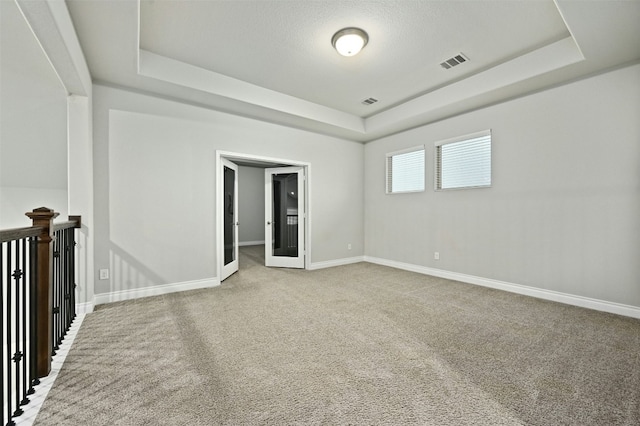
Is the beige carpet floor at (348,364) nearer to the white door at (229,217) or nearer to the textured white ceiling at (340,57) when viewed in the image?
the white door at (229,217)

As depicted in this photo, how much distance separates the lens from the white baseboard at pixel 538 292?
3145 millimetres

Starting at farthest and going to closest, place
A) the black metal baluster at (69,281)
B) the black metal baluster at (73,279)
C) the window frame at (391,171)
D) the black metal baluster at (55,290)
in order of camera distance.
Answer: the window frame at (391,171), the black metal baluster at (73,279), the black metal baluster at (69,281), the black metal baluster at (55,290)

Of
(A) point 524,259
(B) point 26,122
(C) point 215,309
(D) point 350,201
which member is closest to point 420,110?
(D) point 350,201

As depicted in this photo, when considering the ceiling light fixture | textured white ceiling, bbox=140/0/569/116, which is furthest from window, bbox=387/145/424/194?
the ceiling light fixture

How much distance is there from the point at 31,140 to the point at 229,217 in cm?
286

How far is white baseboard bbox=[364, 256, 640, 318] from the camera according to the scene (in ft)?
10.3

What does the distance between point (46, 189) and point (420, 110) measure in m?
5.80

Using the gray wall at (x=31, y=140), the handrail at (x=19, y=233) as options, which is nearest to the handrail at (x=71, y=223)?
the handrail at (x=19, y=233)

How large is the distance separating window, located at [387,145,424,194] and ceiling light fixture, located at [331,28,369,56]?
2647 millimetres

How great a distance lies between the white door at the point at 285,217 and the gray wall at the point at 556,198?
2458 mm

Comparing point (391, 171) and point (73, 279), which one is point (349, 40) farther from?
point (73, 279)

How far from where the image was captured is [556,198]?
3604mm

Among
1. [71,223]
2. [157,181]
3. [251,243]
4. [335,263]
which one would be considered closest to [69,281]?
[71,223]

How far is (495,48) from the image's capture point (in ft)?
10.8
